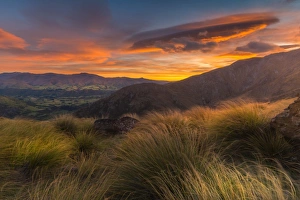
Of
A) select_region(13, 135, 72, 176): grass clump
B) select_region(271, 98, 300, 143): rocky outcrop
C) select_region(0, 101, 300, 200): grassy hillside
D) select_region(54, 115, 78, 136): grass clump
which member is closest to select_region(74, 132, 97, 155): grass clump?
select_region(0, 101, 300, 200): grassy hillside

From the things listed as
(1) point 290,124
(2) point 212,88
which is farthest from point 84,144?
(2) point 212,88

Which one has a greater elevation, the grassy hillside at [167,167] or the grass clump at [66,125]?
the grassy hillside at [167,167]

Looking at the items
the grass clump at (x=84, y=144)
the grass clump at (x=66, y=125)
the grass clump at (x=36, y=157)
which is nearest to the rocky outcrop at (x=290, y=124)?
the grass clump at (x=36, y=157)

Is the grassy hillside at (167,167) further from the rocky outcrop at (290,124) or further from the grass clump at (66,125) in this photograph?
the grass clump at (66,125)

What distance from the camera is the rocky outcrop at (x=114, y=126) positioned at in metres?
8.77

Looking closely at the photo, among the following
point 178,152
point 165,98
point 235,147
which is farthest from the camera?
point 165,98

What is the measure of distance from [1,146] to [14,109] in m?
173

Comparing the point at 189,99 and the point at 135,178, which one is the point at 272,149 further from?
the point at 189,99

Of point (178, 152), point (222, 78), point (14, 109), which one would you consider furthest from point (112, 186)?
point (222, 78)

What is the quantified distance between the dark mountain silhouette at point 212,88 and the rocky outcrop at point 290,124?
110925 mm

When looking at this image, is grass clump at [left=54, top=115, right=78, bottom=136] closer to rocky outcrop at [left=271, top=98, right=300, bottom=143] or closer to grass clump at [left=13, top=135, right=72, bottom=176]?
grass clump at [left=13, top=135, right=72, bottom=176]

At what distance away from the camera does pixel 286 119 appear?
4023mm

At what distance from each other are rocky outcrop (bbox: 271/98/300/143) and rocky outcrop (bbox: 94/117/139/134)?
5673mm

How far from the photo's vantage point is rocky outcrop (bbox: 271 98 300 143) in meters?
3.77
